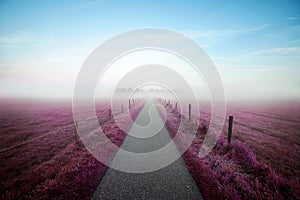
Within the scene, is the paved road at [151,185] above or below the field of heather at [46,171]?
above

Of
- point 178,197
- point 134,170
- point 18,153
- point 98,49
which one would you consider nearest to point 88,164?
point 134,170

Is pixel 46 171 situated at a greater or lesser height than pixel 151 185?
lesser

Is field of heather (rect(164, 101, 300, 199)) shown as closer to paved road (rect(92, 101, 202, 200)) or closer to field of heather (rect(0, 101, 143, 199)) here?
paved road (rect(92, 101, 202, 200))

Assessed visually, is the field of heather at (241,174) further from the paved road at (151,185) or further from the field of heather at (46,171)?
the field of heather at (46,171)

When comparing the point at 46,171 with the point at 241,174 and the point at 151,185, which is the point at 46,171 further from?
the point at 241,174

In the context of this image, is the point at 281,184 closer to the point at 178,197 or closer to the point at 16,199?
the point at 178,197

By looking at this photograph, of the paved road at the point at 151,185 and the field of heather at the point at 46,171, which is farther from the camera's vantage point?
the field of heather at the point at 46,171

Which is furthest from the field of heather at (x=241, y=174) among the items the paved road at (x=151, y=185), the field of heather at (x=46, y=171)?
the field of heather at (x=46, y=171)

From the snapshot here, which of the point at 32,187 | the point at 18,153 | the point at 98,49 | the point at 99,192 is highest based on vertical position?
the point at 98,49

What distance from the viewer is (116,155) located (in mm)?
7484

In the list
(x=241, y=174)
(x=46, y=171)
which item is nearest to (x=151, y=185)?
(x=241, y=174)

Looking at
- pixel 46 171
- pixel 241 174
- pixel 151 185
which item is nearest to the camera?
pixel 151 185

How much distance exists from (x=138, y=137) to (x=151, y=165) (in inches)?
162

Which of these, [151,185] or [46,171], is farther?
[46,171]
